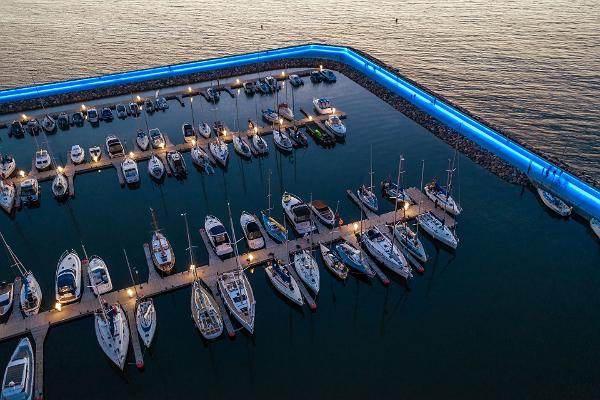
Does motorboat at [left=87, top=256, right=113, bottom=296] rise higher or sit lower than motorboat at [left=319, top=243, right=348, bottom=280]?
higher

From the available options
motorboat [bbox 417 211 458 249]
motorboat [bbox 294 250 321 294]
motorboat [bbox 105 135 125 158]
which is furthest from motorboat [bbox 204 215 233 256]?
motorboat [bbox 105 135 125 158]

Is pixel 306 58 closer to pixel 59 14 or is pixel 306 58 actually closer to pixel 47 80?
pixel 47 80

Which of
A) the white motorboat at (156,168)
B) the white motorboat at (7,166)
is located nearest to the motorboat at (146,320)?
the white motorboat at (156,168)

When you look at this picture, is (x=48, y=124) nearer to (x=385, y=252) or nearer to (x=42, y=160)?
(x=42, y=160)

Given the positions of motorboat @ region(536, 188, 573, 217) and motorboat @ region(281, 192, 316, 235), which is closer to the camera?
motorboat @ region(281, 192, 316, 235)

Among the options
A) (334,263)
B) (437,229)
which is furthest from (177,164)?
(437,229)

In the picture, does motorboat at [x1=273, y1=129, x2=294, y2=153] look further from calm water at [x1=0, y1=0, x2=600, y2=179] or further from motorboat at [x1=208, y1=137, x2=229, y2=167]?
calm water at [x1=0, y1=0, x2=600, y2=179]

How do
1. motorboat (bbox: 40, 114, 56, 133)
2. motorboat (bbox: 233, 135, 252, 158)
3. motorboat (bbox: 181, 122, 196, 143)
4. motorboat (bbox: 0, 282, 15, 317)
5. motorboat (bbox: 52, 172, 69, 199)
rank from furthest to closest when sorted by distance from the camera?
1. motorboat (bbox: 40, 114, 56, 133)
2. motorboat (bbox: 181, 122, 196, 143)
3. motorboat (bbox: 233, 135, 252, 158)
4. motorboat (bbox: 52, 172, 69, 199)
5. motorboat (bbox: 0, 282, 15, 317)
